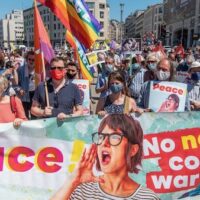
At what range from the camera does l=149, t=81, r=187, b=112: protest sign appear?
4184 mm

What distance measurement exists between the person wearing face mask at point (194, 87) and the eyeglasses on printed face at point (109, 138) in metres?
1.54

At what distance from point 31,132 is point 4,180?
518 millimetres

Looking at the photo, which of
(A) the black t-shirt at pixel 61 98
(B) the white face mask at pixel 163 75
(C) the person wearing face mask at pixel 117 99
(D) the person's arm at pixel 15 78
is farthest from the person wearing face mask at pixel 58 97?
(D) the person's arm at pixel 15 78

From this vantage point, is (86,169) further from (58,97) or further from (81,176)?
(58,97)

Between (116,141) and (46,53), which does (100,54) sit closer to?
(46,53)

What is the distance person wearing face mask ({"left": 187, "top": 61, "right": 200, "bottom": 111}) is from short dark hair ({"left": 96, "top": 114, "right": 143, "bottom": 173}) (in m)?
1.35

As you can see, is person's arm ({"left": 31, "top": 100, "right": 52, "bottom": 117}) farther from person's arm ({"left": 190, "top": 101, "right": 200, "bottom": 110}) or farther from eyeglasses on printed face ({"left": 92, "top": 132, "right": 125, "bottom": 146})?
person's arm ({"left": 190, "top": 101, "right": 200, "bottom": 110})

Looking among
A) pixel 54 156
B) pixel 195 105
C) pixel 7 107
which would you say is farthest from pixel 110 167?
pixel 195 105

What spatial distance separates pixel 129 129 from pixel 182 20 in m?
93.3

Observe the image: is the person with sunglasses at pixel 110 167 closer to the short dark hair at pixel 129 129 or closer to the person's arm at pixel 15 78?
the short dark hair at pixel 129 129

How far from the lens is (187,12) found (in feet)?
286

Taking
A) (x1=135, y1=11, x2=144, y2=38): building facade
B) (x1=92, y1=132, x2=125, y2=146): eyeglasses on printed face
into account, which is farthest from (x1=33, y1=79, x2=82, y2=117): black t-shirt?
(x1=135, y1=11, x2=144, y2=38): building facade

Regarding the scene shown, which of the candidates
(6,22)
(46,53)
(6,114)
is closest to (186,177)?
(6,114)

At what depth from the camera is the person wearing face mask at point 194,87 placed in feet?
14.6
